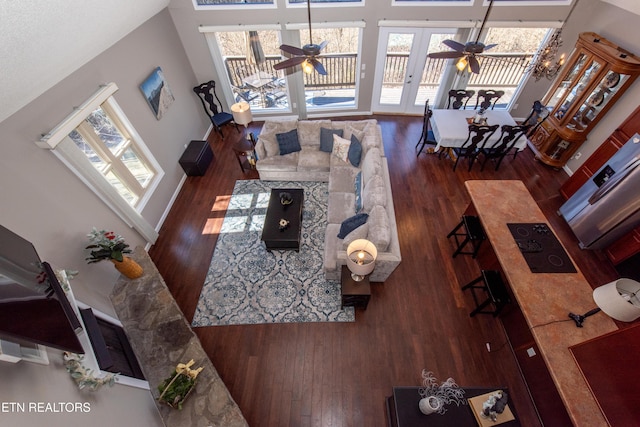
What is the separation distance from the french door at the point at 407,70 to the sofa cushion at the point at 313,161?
2858 mm

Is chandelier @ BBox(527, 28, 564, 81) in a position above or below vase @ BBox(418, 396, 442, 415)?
above

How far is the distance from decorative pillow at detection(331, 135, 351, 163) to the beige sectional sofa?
20mm

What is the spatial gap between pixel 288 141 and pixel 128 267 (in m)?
3.58

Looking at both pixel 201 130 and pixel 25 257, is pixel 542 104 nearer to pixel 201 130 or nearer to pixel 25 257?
pixel 201 130

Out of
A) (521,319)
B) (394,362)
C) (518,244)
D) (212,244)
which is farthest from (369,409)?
→ (212,244)

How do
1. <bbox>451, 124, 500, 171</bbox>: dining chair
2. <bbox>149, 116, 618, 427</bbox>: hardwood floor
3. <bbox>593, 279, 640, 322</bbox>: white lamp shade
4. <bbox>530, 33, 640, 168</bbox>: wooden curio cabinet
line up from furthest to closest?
<bbox>451, 124, 500, 171</bbox>: dining chair → <bbox>530, 33, 640, 168</bbox>: wooden curio cabinet → <bbox>149, 116, 618, 427</bbox>: hardwood floor → <bbox>593, 279, 640, 322</bbox>: white lamp shade

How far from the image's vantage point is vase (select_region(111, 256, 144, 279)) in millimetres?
3708

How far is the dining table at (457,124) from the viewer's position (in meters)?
5.31

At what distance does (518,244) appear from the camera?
333 centimetres

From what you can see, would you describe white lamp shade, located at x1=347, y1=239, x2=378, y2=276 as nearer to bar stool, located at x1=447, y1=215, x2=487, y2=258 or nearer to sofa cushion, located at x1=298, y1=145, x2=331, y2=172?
bar stool, located at x1=447, y1=215, x2=487, y2=258

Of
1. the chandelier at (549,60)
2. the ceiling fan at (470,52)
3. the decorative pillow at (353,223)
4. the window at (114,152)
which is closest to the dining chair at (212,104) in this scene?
the window at (114,152)

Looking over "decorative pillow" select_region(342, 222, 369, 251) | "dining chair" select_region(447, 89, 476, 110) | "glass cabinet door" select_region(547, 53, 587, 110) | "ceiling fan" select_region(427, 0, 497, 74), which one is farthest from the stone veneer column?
"glass cabinet door" select_region(547, 53, 587, 110)

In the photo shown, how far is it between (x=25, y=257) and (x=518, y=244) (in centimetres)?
492

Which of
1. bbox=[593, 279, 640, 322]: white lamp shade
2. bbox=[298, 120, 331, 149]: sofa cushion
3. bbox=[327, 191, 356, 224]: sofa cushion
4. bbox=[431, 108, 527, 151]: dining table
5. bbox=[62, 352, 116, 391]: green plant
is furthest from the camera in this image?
bbox=[298, 120, 331, 149]: sofa cushion
